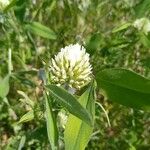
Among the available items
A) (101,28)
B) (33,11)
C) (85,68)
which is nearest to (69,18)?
(101,28)

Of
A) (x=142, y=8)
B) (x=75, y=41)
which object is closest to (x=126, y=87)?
(x=142, y=8)

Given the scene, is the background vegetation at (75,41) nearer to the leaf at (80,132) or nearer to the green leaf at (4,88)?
the green leaf at (4,88)

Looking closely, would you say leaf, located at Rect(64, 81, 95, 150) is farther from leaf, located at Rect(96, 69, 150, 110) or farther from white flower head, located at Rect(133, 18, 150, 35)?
white flower head, located at Rect(133, 18, 150, 35)

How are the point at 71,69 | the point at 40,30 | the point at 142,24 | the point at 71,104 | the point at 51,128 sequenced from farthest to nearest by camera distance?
the point at 40,30 → the point at 142,24 → the point at 71,69 → the point at 51,128 → the point at 71,104

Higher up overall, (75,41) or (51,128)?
(75,41)

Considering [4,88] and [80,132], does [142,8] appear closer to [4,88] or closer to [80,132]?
[4,88]

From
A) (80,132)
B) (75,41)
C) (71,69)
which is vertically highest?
(75,41)

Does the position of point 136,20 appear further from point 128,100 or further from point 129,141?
point 128,100

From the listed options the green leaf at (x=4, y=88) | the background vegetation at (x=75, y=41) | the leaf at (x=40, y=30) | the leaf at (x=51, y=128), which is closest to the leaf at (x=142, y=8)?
the background vegetation at (x=75, y=41)
